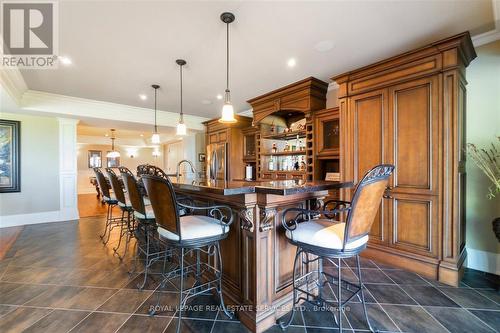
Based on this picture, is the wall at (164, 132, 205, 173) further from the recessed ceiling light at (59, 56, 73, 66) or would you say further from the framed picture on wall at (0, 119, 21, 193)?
the recessed ceiling light at (59, 56, 73, 66)

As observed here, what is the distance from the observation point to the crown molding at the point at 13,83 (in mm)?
3051

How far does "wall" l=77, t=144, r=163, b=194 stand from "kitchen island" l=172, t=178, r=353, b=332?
35.3ft

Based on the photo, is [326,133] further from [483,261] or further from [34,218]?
[34,218]

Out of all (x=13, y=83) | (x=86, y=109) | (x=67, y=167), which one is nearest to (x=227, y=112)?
(x=13, y=83)

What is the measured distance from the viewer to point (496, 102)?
2398mm

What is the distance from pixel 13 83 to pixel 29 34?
1762 millimetres

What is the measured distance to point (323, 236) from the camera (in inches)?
56.1

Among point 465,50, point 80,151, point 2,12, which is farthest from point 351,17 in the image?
point 80,151

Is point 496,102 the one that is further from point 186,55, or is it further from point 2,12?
point 2,12

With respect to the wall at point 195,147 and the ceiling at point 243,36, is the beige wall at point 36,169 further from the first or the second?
the wall at point 195,147

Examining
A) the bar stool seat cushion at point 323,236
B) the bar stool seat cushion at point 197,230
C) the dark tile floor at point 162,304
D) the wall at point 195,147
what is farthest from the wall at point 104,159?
the bar stool seat cushion at point 323,236

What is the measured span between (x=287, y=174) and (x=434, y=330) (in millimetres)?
2750

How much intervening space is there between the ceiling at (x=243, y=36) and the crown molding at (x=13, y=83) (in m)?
0.13

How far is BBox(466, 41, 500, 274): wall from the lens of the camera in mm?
2414
